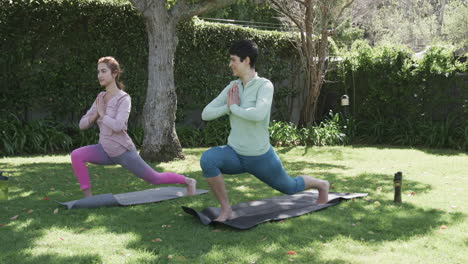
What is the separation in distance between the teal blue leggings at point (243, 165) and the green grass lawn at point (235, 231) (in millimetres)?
396

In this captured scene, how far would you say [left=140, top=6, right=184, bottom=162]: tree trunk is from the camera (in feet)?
29.4

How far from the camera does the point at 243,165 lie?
458 cm

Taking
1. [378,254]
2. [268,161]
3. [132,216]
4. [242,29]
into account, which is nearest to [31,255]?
[132,216]

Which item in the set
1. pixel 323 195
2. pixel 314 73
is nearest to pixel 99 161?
pixel 323 195

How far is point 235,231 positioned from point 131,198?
5.86 feet

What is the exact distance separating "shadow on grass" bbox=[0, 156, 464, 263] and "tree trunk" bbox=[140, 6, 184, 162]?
8.51 ft

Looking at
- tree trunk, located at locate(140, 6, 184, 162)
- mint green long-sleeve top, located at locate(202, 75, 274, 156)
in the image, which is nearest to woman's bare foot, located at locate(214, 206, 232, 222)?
mint green long-sleeve top, located at locate(202, 75, 274, 156)

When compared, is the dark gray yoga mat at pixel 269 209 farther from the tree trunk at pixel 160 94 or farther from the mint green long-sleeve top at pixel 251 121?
the tree trunk at pixel 160 94

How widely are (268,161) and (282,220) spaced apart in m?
0.58

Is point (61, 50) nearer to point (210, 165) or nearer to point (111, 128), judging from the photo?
point (111, 128)

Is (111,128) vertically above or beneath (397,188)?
above

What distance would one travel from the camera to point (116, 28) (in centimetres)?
1138

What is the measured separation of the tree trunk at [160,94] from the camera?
353 inches

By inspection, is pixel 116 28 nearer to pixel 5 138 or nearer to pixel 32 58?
pixel 32 58
